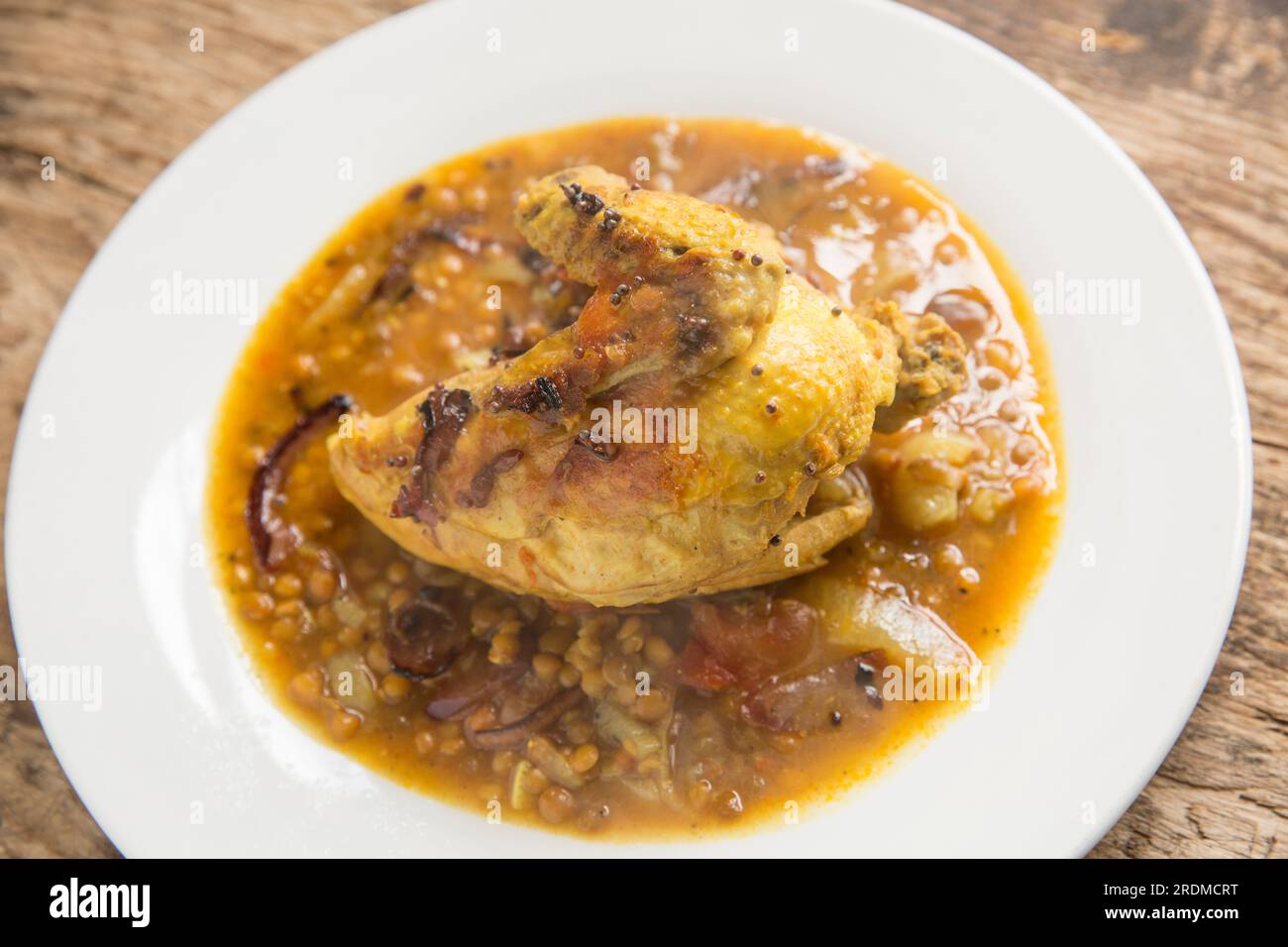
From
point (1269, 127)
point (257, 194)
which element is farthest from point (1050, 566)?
point (257, 194)

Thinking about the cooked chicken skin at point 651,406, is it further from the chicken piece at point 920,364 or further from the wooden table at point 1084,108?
the wooden table at point 1084,108

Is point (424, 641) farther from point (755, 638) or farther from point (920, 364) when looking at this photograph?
point (920, 364)

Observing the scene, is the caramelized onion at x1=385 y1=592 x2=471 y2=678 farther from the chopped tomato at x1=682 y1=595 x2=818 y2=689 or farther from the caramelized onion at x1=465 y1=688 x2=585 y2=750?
the chopped tomato at x1=682 y1=595 x2=818 y2=689

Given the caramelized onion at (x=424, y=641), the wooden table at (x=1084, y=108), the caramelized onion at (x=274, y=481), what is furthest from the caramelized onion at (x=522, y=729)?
the wooden table at (x=1084, y=108)

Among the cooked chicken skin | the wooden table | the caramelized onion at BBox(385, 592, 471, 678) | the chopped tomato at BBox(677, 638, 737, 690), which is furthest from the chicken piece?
the caramelized onion at BBox(385, 592, 471, 678)

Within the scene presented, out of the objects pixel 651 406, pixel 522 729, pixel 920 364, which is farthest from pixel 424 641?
pixel 920 364

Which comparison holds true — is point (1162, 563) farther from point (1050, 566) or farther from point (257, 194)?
point (257, 194)

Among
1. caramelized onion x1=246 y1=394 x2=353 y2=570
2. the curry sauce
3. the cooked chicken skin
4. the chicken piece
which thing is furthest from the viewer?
caramelized onion x1=246 y1=394 x2=353 y2=570
